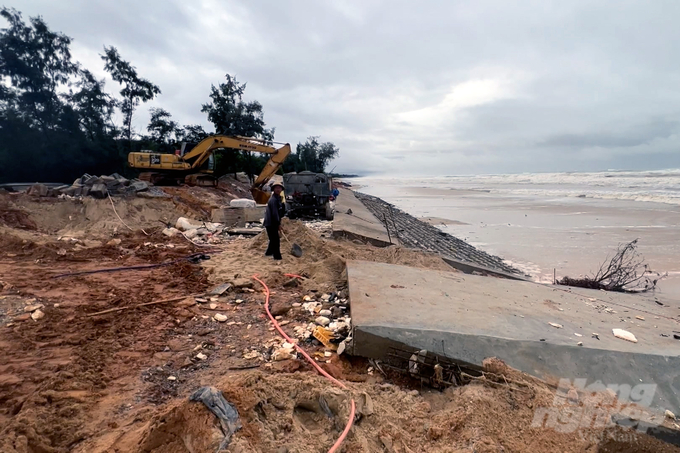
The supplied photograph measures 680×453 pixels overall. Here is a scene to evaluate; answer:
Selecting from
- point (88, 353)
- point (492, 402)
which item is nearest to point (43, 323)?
point (88, 353)

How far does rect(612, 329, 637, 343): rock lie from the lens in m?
3.84

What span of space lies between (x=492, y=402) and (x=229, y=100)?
1243 inches

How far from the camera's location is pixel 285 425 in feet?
7.35

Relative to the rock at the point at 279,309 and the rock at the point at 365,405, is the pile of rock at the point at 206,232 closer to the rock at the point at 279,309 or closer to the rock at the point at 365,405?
the rock at the point at 279,309

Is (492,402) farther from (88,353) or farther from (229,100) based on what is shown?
(229,100)

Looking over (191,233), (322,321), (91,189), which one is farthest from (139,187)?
(322,321)

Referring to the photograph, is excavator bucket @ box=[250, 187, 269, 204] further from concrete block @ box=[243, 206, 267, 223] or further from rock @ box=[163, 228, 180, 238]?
rock @ box=[163, 228, 180, 238]

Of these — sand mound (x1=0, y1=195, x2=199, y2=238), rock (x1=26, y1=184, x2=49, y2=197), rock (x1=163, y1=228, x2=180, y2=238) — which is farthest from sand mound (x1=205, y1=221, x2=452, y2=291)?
rock (x1=26, y1=184, x2=49, y2=197)

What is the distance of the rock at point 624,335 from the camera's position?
3.84 m

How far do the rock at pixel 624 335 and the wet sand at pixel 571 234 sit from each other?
502 centimetres

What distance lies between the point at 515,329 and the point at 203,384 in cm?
286

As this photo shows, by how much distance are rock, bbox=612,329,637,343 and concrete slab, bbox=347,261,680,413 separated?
0.23ft

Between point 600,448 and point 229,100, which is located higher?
point 229,100

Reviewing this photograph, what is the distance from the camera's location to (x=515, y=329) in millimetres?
3643
